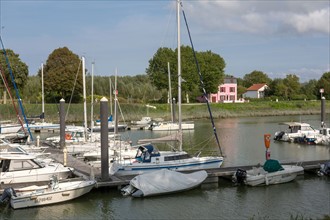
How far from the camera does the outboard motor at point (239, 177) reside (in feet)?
86.2

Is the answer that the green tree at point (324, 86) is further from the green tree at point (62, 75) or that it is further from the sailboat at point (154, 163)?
the sailboat at point (154, 163)

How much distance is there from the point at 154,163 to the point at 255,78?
504 ft

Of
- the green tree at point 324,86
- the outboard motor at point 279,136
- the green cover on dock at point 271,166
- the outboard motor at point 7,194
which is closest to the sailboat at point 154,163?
the green cover on dock at point 271,166

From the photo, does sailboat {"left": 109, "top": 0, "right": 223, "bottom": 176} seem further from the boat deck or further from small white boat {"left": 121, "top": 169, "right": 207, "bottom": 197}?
small white boat {"left": 121, "top": 169, "right": 207, "bottom": 197}

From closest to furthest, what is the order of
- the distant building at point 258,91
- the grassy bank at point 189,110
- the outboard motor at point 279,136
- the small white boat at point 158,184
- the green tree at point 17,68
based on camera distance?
the small white boat at point 158,184 < the outboard motor at point 279,136 < the grassy bank at point 189,110 < the green tree at point 17,68 < the distant building at point 258,91

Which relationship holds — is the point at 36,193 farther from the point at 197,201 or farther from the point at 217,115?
the point at 217,115

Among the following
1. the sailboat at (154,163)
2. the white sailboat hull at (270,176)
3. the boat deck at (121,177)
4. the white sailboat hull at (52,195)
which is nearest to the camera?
the white sailboat hull at (52,195)

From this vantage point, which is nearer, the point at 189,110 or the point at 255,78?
the point at 189,110

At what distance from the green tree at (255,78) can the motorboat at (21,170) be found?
15477cm

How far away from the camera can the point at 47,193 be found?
2230 cm

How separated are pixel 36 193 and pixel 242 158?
765 inches

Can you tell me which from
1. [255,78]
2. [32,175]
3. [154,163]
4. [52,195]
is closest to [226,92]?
[255,78]

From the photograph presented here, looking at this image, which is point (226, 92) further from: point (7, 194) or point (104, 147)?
point (7, 194)

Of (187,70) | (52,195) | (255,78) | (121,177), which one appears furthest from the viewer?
(255,78)
